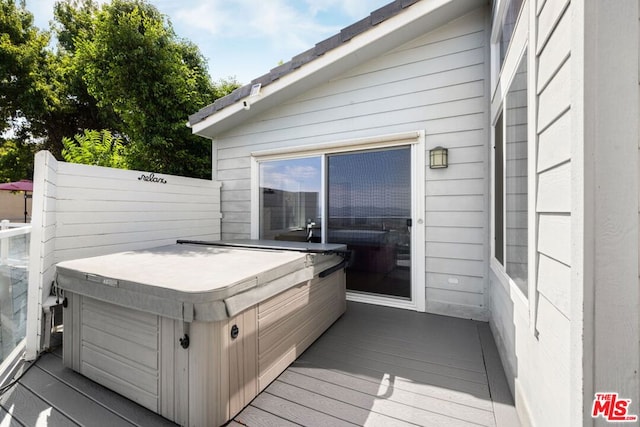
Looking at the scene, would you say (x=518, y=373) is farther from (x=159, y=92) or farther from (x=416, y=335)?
(x=159, y=92)

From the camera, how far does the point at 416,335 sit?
8.96 ft

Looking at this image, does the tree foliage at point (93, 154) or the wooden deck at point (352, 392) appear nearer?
the wooden deck at point (352, 392)

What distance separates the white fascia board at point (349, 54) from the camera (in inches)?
115

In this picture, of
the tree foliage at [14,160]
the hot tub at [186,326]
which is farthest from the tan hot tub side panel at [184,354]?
the tree foliage at [14,160]

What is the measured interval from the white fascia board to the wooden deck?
3.14 meters

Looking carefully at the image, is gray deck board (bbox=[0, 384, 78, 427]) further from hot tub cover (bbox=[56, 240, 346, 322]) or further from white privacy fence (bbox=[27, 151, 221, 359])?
hot tub cover (bbox=[56, 240, 346, 322])

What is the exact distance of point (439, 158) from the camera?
312 centimetres

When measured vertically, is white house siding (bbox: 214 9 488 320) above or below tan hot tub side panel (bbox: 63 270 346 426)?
above

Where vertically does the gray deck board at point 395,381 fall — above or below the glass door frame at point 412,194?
below

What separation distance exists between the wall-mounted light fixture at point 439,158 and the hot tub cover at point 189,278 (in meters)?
1.67

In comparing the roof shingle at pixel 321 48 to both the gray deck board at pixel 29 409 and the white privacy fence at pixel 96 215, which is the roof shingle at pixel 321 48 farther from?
the gray deck board at pixel 29 409

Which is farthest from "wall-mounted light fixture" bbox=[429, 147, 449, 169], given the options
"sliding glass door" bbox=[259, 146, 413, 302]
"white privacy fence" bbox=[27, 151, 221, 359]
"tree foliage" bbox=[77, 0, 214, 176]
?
"tree foliage" bbox=[77, 0, 214, 176]

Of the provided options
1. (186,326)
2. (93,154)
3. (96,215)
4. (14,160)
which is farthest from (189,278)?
(14,160)

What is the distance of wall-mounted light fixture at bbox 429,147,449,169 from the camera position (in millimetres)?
3105
